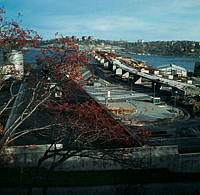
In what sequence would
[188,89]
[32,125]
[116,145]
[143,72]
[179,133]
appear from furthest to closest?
[143,72]
[188,89]
[179,133]
[32,125]
[116,145]

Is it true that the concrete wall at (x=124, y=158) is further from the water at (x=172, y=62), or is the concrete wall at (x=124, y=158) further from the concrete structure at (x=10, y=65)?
the water at (x=172, y=62)

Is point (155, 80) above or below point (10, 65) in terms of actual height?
below

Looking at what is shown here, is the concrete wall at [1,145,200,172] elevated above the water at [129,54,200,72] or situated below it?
below

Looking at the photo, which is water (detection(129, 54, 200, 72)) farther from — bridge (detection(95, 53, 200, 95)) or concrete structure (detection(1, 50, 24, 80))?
concrete structure (detection(1, 50, 24, 80))

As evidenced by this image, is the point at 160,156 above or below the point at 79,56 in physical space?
below

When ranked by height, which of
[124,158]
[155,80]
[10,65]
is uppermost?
→ [10,65]

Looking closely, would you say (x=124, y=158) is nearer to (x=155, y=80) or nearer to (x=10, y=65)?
(x=10, y=65)

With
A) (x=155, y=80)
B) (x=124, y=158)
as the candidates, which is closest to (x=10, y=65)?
(x=124, y=158)

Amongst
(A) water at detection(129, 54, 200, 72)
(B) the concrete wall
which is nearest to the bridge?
(B) the concrete wall

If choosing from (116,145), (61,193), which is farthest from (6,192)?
(116,145)

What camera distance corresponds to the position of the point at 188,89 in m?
33.0

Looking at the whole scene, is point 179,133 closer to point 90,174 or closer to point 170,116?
point 170,116

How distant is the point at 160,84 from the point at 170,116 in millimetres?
15626

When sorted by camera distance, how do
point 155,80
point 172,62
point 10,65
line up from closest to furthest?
point 10,65
point 155,80
point 172,62
